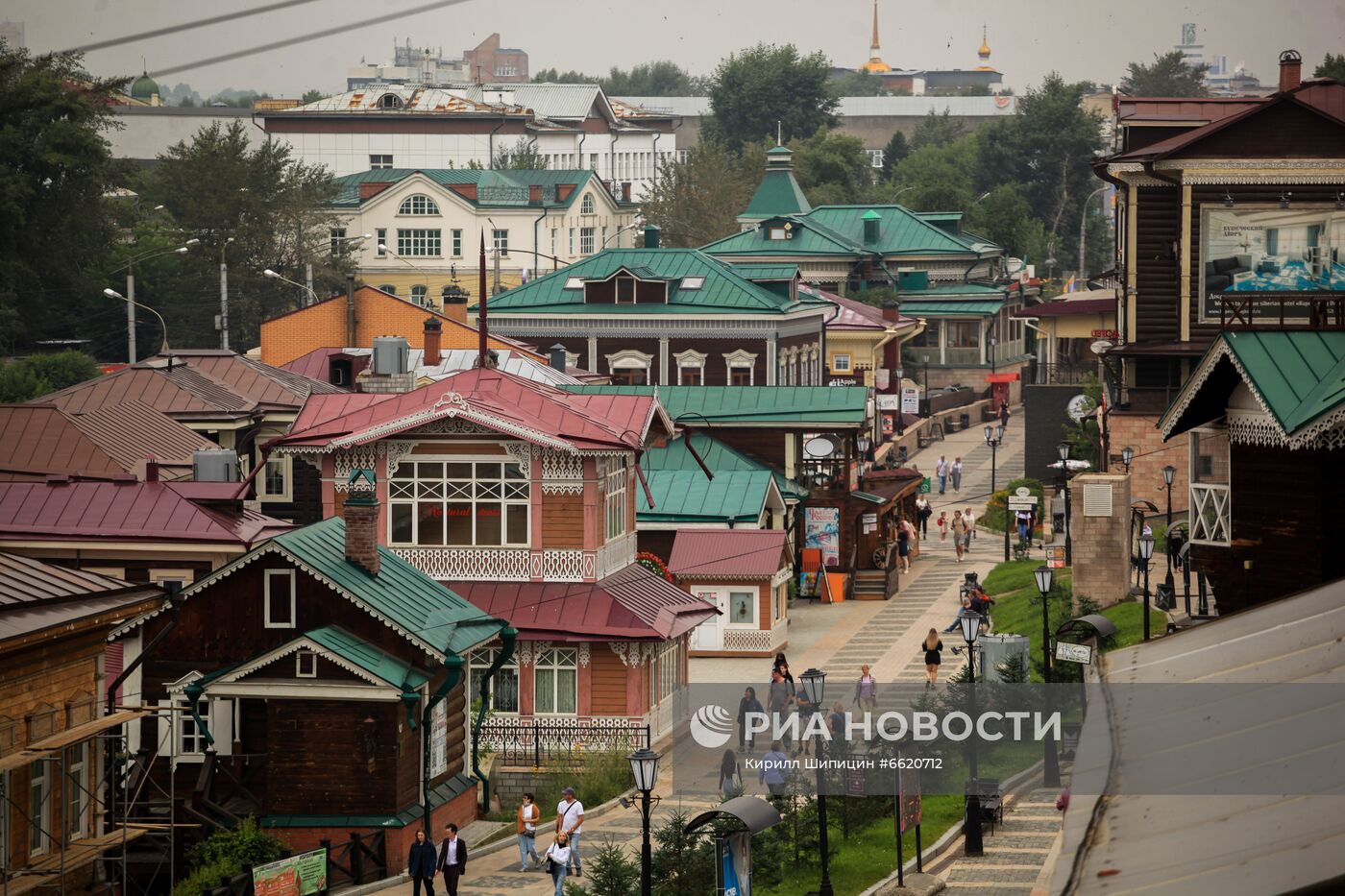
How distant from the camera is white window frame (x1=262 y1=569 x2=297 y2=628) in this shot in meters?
33.5

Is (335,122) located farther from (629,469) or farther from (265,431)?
(629,469)

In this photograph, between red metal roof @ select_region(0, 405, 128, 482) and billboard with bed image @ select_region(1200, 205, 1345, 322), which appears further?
billboard with bed image @ select_region(1200, 205, 1345, 322)

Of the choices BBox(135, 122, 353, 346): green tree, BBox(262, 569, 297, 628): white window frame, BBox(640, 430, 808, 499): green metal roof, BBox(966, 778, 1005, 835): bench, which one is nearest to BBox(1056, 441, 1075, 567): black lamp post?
BBox(640, 430, 808, 499): green metal roof

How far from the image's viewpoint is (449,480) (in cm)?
4069

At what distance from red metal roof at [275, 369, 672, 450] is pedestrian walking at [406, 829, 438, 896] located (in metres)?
10.7

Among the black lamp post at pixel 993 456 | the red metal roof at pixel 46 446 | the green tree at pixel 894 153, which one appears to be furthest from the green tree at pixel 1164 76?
the red metal roof at pixel 46 446

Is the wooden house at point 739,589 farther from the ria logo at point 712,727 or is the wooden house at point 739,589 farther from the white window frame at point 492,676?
the white window frame at point 492,676

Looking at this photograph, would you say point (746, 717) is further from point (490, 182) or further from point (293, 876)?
point (490, 182)

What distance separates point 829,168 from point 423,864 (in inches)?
5279

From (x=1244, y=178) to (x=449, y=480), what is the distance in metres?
23.6

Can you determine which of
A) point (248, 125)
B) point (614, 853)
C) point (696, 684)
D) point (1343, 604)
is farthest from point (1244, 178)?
point (248, 125)

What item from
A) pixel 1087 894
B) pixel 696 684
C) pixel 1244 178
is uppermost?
pixel 1244 178

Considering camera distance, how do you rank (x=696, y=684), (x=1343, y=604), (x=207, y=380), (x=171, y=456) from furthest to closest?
(x=207, y=380) → (x=171, y=456) → (x=696, y=684) → (x=1343, y=604)

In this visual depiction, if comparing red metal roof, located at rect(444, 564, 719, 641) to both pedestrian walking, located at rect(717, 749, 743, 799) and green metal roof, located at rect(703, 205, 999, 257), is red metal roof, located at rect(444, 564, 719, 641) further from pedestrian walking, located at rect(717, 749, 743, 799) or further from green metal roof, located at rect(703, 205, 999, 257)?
green metal roof, located at rect(703, 205, 999, 257)
